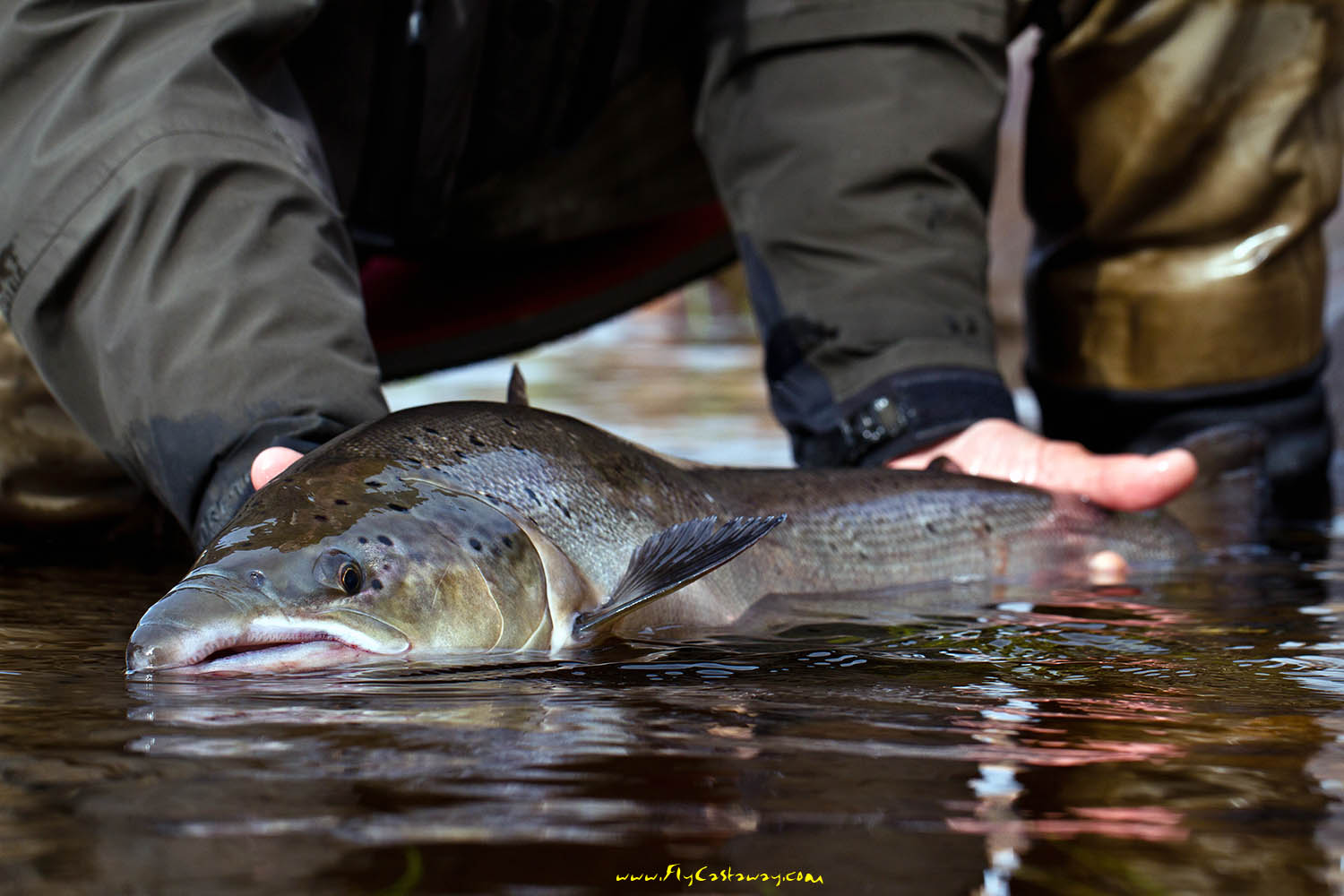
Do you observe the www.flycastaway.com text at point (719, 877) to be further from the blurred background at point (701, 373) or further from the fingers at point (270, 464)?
the blurred background at point (701, 373)

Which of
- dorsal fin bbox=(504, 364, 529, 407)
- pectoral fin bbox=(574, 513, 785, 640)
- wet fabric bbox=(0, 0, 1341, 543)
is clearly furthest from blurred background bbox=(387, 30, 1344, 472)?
pectoral fin bbox=(574, 513, 785, 640)

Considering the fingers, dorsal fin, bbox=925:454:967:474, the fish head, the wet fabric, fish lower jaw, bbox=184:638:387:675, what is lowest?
fish lower jaw, bbox=184:638:387:675

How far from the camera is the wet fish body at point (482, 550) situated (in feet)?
5.06

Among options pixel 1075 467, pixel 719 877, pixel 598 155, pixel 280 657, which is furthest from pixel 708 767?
pixel 598 155

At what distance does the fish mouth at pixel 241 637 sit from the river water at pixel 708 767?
0.12ft

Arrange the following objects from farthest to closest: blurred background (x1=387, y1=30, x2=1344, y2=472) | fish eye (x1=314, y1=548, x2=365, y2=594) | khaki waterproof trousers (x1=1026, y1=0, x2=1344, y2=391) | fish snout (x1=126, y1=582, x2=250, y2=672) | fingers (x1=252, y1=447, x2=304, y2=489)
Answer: blurred background (x1=387, y1=30, x2=1344, y2=472), khaki waterproof trousers (x1=1026, y1=0, x2=1344, y2=391), fingers (x1=252, y1=447, x2=304, y2=489), fish eye (x1=314, y1=548, x2=365, y2=594), fish snout (x1=126, y1=582, x2=250, y2=672)

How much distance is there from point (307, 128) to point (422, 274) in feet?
4.69

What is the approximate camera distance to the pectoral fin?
5.56ft

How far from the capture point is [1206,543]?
301 cm

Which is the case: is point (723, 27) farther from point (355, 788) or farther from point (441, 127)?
point (355, 788)

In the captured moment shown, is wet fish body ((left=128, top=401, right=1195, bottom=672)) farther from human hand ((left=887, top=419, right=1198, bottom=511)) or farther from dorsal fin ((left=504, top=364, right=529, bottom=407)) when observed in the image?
human hand ((left=887, top=419, right=1198, bottom=511))

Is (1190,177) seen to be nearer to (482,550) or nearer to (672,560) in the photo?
(672,560)

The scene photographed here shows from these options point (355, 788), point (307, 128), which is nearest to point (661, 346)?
point (307, 128)

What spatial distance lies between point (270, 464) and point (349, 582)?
40 centimetres
